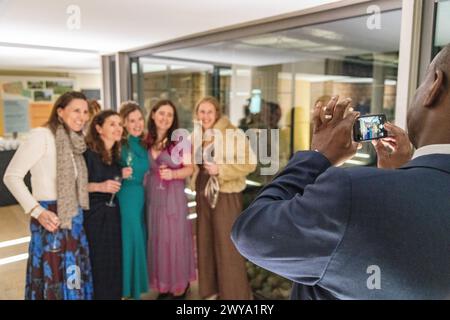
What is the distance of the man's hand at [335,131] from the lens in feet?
1.89

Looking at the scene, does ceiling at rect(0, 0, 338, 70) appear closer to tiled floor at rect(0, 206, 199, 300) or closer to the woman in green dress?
the woman in green dress

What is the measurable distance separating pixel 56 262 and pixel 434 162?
155 centimetres

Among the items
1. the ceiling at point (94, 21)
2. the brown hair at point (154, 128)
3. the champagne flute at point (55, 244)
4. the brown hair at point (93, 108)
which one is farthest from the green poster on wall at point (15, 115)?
the brown hair at point (154, 128)

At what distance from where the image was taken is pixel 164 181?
6.34 feet

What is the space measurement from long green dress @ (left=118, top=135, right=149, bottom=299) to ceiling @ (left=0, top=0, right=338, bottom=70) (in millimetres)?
508

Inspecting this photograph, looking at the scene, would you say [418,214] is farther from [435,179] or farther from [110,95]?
[110,95]

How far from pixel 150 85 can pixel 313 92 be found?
1140mm

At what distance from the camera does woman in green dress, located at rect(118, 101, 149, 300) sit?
185cm

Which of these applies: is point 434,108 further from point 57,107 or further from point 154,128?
point 154,128

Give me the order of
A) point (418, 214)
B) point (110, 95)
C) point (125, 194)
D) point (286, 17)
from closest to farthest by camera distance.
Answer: point (418, 214) < point (286, 17) < point (125, 194) < point (110, 95)

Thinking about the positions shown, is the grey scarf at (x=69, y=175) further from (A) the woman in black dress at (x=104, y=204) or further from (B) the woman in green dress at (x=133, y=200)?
(B) the woman in green dress at (x=133, y=200)

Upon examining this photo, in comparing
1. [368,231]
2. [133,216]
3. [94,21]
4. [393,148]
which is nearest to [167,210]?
[133,216]

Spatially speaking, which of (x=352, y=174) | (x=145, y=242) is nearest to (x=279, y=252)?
(x=352, y=174)
